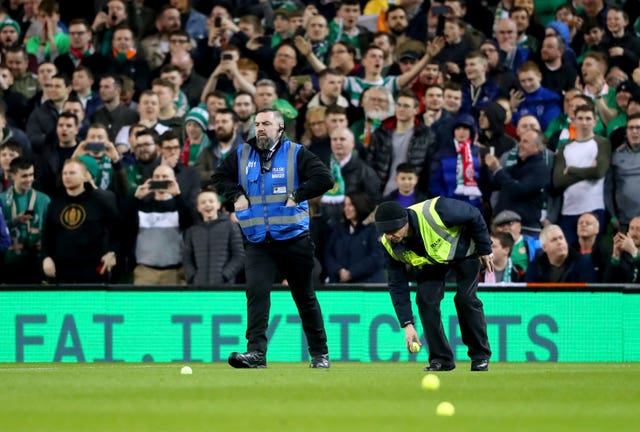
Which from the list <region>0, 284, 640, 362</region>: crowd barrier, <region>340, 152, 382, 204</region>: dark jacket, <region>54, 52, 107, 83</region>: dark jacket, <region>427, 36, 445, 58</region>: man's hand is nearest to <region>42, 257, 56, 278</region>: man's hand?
<region>0, 284, 640, 362</region>: crowd barrier

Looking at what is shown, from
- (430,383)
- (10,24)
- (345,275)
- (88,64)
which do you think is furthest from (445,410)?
(10,24)

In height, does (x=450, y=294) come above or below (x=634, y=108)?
below

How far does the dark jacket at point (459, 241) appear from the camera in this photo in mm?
13920

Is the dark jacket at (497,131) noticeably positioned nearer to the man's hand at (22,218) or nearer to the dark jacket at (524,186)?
the dark jacket at (524,186)

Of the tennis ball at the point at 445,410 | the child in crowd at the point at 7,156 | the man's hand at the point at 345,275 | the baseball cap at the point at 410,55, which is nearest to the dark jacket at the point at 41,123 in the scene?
the child in crowd at the point at 7,156

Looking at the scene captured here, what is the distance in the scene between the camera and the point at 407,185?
19500 millimetres

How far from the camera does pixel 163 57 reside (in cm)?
2383

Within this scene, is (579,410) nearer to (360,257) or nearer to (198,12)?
(360,257)

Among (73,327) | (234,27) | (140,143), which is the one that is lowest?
(73,327)

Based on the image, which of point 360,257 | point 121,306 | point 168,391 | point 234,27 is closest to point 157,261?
point 121,306

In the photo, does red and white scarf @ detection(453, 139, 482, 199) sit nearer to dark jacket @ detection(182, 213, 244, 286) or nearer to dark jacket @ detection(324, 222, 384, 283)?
dark jacket @ detection(324, 222, 384, 283)

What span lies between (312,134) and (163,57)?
4.08m

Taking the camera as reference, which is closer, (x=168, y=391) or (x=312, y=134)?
(x=168, y=391)

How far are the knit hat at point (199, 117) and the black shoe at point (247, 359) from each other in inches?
280
